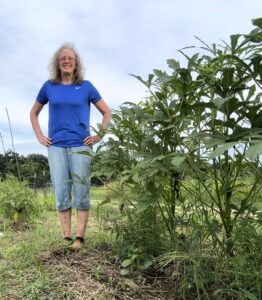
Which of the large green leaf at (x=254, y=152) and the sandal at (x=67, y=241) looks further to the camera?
the sandal at (x=67, y=241)

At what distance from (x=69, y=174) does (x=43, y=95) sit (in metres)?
0.71

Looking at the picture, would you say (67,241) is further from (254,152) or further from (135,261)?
(254,152)

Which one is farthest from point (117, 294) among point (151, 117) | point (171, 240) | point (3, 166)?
point (3, 166)

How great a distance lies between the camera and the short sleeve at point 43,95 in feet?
12.8

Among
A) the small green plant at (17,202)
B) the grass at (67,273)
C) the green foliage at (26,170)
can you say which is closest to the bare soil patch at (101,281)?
the grass at (67,273)

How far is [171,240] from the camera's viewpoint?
9.73 feet

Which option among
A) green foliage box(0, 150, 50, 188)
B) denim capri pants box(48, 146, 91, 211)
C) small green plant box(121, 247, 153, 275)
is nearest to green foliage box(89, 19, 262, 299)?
small green plant box(121, 247, 153, 275)

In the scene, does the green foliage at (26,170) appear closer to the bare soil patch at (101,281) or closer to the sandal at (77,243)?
the sandal at (77,243)

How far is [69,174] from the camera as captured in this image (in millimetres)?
3742

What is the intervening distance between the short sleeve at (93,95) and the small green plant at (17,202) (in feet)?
5.82

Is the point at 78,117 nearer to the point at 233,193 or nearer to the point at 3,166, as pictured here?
the point at 233,193

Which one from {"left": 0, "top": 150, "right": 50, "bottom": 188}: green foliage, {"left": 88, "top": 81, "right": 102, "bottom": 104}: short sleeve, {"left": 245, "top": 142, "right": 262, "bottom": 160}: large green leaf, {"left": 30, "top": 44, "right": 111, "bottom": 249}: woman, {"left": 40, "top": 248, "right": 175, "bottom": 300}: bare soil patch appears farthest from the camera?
{"left": 0, "top": 150, "right": 50, "bottom": 188}: green foliage

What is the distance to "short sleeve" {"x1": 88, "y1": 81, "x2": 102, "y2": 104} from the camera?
3891 millimetres

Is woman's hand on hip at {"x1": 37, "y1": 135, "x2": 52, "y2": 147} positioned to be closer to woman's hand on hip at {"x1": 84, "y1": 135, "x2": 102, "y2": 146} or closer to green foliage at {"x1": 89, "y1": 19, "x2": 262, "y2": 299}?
woman's hand on hip at {"x1": 84, "y1": 135, "x2": 102, "y2": 146}
